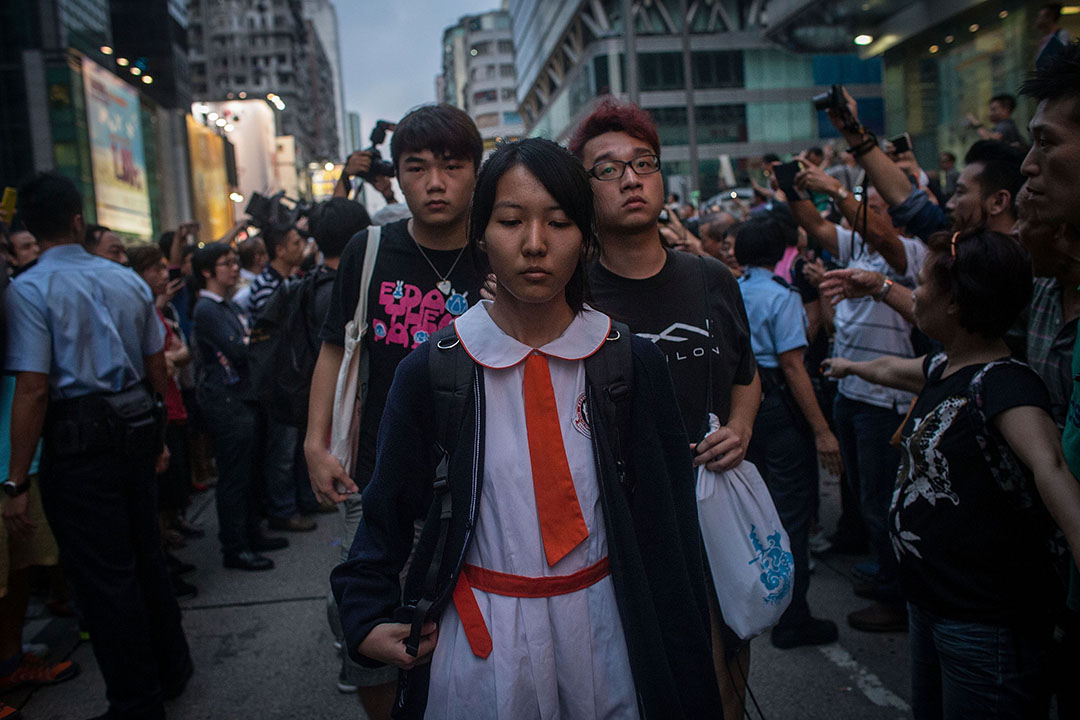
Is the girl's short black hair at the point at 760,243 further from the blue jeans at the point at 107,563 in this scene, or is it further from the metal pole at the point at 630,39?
the metal pole at the point at 630,39

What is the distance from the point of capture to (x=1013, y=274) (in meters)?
2.55

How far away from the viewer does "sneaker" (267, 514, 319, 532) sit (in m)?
7.11

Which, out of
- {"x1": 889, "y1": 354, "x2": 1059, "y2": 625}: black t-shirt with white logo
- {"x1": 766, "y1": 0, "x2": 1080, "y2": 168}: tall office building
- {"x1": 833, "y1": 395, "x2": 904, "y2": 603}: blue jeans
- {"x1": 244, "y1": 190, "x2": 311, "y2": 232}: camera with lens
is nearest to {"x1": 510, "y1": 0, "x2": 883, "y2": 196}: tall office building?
{"x1": 766, "y1": 0, "x2": 1080, "y2": 168}: tall office building

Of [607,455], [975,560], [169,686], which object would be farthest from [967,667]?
[169,686]

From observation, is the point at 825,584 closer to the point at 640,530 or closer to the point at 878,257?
the point at 878,257

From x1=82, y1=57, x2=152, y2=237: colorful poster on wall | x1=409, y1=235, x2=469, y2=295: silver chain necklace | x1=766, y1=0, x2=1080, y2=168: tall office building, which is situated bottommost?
x1=409, y1=235, x2=469, y2=295: silver chain necklace

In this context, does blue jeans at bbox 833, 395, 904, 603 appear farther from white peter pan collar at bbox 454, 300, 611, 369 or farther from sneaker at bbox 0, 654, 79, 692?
sneaker at bbox 0, 654, 79, 692

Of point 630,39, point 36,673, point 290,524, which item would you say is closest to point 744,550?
point 36,673

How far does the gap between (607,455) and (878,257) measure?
3501mm

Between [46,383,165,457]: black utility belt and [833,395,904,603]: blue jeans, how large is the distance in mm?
3754

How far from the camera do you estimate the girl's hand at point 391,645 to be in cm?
170

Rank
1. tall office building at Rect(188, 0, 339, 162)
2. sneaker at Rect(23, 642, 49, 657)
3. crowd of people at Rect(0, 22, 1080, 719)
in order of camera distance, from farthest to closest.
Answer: tall office building at Rect(188, 0, 339, 162), sneaker at Rect(23, 642, 49, 657), crowd of people at Rect(0, 22, 1080, 719)

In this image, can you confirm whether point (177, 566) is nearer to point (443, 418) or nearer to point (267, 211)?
point (267, 211)

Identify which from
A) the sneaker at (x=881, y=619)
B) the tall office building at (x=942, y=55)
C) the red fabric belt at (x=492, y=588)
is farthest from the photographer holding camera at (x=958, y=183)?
the tall office building at (x=942, y=55)
